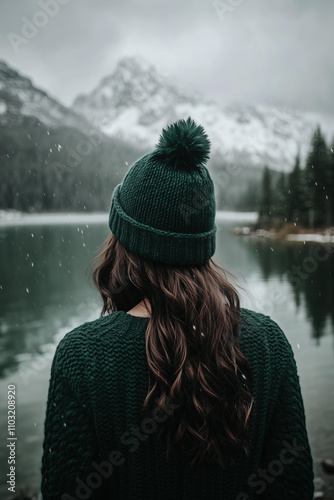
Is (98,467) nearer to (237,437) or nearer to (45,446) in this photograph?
(45,446)

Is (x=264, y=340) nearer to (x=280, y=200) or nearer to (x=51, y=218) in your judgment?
(x=280, y=200)

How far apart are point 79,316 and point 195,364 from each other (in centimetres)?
1527

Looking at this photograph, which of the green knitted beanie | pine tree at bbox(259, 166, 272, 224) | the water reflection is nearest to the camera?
the green knitted beanie

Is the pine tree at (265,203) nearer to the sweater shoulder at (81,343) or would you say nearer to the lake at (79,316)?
the lake at (79,316)

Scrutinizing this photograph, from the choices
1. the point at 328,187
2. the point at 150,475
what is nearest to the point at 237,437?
the point at 150,475

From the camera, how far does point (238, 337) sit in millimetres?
1202

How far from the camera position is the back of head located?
1.13 m
